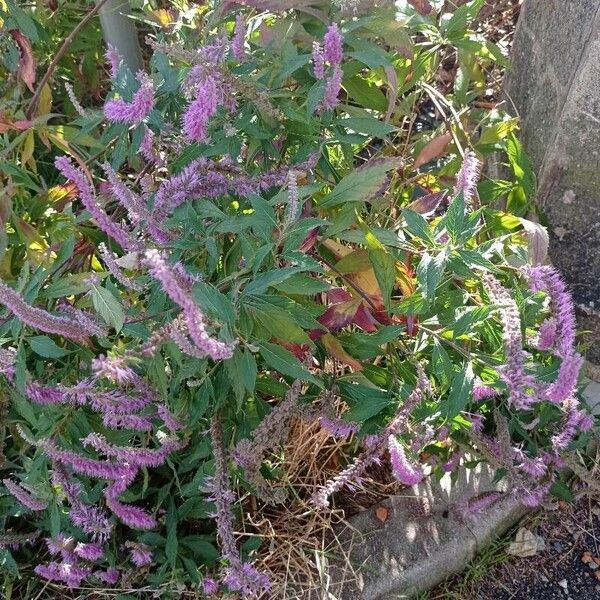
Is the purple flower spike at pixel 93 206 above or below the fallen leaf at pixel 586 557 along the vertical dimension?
above

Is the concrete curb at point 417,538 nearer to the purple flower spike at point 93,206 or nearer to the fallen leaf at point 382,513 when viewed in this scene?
the fallen leaf at point 382,513

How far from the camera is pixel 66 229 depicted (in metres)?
1.47

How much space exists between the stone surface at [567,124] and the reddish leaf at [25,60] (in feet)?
3.51

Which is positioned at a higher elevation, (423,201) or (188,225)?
(188,225)

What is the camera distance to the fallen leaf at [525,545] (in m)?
1.95

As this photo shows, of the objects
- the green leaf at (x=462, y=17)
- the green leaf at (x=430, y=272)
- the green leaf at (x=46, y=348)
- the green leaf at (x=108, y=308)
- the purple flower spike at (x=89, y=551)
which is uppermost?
the green leaf at (x=462, y=17)

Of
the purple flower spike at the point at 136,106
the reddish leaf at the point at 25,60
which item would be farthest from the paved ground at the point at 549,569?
the reddish leaf at the point at 25,60

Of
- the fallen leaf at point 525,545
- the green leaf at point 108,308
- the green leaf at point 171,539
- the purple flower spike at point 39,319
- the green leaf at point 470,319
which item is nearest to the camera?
the purple flower spike at point 39,319

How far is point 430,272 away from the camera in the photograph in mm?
1199

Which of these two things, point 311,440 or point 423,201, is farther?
point 311,440

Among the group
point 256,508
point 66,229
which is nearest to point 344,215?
point 66,229

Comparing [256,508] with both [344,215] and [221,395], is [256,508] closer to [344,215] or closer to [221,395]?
[221,395]

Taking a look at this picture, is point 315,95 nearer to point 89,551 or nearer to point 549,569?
point 89,551

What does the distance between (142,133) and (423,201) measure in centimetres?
51
